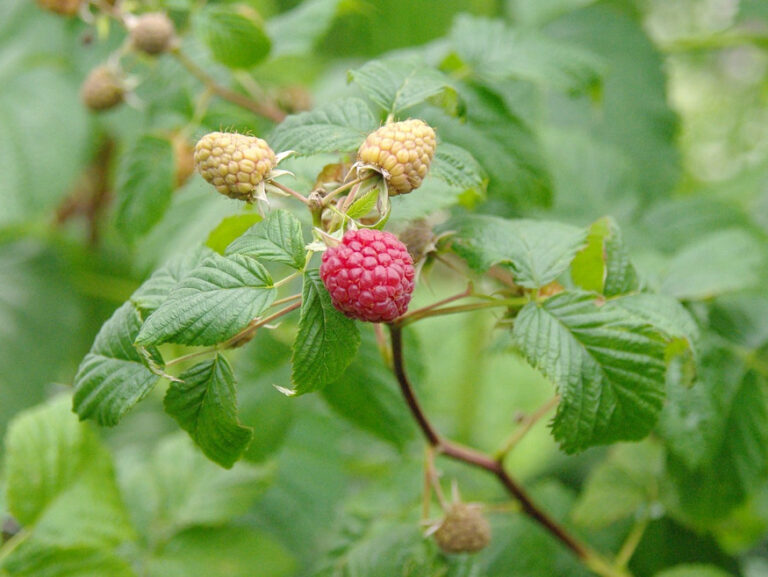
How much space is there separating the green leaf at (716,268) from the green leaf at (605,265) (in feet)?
0.42

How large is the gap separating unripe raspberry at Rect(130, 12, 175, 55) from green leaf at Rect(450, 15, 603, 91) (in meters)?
0.34

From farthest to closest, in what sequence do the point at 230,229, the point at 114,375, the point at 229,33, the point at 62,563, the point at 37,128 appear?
the point at 37,128 → the point at 229,33 → the point at 62,563 → the point at 230,229 → the point at 114,375

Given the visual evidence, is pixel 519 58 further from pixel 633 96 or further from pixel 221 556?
pixel 221 556

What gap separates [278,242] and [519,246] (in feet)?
0.75

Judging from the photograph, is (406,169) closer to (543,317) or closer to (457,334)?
(543,317)

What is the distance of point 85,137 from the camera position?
1.32 metres

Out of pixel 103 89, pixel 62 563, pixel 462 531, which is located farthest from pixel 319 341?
pixel 103 89

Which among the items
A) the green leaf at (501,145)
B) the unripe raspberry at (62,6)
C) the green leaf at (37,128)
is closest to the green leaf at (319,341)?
the green leaf at (501,145)

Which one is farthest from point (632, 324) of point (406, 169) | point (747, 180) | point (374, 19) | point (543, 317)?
point (374, 19)

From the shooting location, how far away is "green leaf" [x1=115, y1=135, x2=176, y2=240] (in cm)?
92

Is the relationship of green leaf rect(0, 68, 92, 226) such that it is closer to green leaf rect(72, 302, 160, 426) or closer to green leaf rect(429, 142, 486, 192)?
green leaf rect(72, 302, 160, 426)

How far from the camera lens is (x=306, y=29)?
1015mm

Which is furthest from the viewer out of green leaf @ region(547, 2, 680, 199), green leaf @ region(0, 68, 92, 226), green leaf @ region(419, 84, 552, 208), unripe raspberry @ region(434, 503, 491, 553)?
green leaf @ region(547, 2, 680, 199)

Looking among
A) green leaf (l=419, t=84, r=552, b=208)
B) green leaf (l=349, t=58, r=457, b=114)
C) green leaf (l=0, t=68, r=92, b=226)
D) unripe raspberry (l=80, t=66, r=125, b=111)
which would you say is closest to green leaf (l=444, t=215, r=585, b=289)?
green leaf (l=349, t=58, r=457, b=114)
